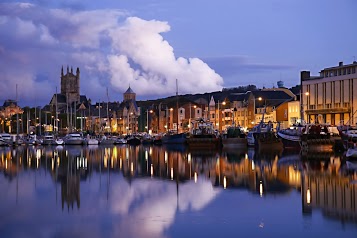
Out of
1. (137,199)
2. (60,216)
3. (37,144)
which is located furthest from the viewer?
(37,144)

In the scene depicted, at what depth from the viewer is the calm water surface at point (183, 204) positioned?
18.1 metres

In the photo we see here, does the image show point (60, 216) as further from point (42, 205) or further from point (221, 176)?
point (221, 176)

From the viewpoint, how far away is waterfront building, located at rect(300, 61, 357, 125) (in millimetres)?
92062

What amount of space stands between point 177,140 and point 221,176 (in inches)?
3079

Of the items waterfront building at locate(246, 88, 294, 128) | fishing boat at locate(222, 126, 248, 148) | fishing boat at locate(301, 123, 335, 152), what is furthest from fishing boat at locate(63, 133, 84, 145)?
fishing boat at locate(301, 123, 335, 152)

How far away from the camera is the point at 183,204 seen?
2367 cm

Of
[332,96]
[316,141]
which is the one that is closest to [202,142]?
[332,96]

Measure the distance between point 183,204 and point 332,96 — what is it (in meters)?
77.5

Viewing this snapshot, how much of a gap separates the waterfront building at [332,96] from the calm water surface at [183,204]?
186 feet

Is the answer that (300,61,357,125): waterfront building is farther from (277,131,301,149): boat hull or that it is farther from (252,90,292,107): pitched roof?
(252,90,292,107): pitched roof

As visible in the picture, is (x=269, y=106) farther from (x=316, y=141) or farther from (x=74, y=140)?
(x=316, y=141)

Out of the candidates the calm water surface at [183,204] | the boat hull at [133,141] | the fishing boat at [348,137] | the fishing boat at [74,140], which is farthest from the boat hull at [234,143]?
the calm water surface at [183,204]

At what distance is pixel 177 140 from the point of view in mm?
114375

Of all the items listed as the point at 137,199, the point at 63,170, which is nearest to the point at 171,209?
the point at 137,199
